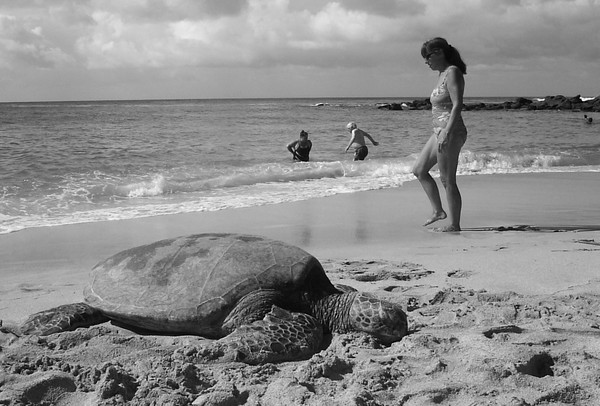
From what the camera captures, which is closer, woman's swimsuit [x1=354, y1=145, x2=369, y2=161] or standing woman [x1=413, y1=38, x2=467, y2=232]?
standing woman [x1=413, y1=38, x2=467, y2=232]

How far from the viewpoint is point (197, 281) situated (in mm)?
3383

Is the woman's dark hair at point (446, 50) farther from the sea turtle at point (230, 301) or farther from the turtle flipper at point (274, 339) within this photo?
the turtle flipper at point (274, 339)

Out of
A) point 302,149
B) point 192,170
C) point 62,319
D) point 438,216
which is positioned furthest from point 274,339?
point 302,149

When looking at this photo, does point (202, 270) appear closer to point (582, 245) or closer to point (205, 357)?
point (205, 357)

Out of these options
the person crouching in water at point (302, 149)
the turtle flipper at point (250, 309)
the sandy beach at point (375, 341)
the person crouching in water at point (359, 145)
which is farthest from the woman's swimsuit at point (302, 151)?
the turtle flipper at point (250, 309)

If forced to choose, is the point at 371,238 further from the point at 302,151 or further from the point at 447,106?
the point at 302,151

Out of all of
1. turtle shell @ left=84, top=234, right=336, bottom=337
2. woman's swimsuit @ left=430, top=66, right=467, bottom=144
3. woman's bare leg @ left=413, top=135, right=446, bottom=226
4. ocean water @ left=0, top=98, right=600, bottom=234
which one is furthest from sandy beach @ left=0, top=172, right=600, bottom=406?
ocean water @ left=0, top=98, right=600, bottom=234

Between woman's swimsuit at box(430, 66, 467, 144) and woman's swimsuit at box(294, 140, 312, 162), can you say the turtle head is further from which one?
woman's swimsuit at box(294, 140, 312, 162)

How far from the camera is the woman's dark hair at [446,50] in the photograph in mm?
5730

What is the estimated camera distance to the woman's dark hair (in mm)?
5730

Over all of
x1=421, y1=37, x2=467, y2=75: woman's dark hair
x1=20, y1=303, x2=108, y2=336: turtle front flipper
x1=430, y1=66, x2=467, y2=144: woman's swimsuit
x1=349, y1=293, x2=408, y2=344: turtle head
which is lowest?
x1=20, y1=303, x2=108, y2=336: turtle front flipper

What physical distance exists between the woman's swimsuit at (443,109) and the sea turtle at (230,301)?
2.80 meters

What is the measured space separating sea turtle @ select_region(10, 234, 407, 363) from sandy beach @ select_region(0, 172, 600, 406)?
0.35 ft

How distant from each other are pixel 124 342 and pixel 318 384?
4.12 ft
